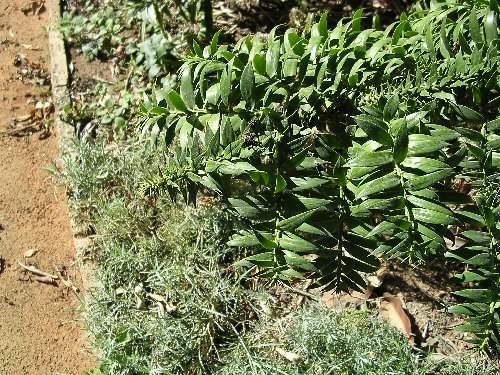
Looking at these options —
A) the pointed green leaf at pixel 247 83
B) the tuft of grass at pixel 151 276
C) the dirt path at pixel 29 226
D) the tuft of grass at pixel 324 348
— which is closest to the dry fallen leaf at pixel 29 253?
the dirt path at pixel 29 226

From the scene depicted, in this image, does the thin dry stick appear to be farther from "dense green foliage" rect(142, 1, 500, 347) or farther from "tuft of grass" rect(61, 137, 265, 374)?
"dense green foliage" rect(142, 1, 500, 347)

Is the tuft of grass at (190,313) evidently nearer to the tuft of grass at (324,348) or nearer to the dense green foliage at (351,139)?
the tuft of grass at (324,348)

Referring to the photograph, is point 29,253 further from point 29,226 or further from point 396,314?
point 396,314

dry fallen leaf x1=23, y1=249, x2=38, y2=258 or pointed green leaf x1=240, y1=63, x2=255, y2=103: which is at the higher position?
pointed green leaf x1=240, y1=63, x2=255, y2=103

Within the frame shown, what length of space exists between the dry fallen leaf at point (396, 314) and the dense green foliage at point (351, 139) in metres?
0.97

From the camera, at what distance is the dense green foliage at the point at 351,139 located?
236 cm

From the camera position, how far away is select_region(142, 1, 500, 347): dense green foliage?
2355mm

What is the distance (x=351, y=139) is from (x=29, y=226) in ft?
8.80

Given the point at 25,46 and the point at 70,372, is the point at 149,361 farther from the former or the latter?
the point at 25,46

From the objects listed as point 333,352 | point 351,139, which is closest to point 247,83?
point 351,139

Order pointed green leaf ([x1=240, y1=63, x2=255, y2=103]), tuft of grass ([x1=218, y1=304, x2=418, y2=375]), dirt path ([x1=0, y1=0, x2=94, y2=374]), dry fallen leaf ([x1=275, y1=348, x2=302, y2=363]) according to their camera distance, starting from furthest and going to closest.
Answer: dirt path ([x1=0, y1=0, x2=94, y2=374])
dry fallen leaf ([x1=275, y1=348, x2=302, y2=363])
tuft of grass ([x1=218, y1=304, x2=418, y2=375])
pointed green leaf ([x1=240, y1=63, x2=255, y2=103])

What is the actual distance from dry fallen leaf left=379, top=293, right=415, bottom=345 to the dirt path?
1.85 metres

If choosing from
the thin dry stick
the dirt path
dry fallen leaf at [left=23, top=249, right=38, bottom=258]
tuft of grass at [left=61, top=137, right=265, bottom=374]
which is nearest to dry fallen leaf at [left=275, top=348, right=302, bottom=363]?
tuft of grass at [left=61, top=137, right=265, bottom=374]

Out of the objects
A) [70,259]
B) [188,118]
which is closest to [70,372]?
[70,259]
